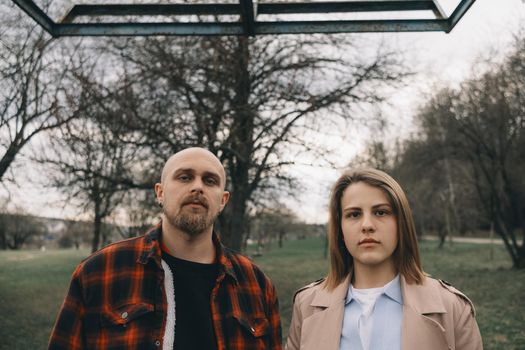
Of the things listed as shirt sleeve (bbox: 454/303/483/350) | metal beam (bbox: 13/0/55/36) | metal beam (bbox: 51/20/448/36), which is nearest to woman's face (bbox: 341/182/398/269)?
shirt sleeve (bbox: 454/303/483/350)

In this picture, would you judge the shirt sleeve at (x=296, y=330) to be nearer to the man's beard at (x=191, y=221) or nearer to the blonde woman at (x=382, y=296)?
the blonde woman at (x=382, y=296)

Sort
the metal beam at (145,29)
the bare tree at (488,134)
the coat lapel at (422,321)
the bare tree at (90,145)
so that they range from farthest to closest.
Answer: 1. the bare tree at (488,134)
2. the bare tree at (90,145)
3. the metal beam at (145,29)
4. the coat lapel at (422,321)

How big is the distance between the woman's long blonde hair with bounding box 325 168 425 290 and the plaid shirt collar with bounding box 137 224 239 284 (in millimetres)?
565

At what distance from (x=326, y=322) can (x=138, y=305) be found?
Result: 97 cm

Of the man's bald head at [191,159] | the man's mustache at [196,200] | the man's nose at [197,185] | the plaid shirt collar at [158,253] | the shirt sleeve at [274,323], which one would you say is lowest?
the shirt sleeve at [274,323]

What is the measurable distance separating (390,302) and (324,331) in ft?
1.17

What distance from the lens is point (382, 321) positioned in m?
2.17

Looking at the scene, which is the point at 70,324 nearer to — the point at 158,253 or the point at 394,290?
the point at 158,253

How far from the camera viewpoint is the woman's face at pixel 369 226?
86.2 inches

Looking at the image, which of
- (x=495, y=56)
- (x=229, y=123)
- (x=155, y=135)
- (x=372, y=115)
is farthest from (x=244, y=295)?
(x=495, y=56)

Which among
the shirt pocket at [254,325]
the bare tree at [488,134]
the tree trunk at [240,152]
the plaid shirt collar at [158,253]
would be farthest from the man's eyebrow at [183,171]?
the bare tree at [488,134]

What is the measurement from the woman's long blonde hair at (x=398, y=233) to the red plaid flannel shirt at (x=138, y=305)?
0.50 metres

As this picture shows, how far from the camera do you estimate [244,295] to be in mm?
2637

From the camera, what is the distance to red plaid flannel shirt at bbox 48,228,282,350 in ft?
7.45
